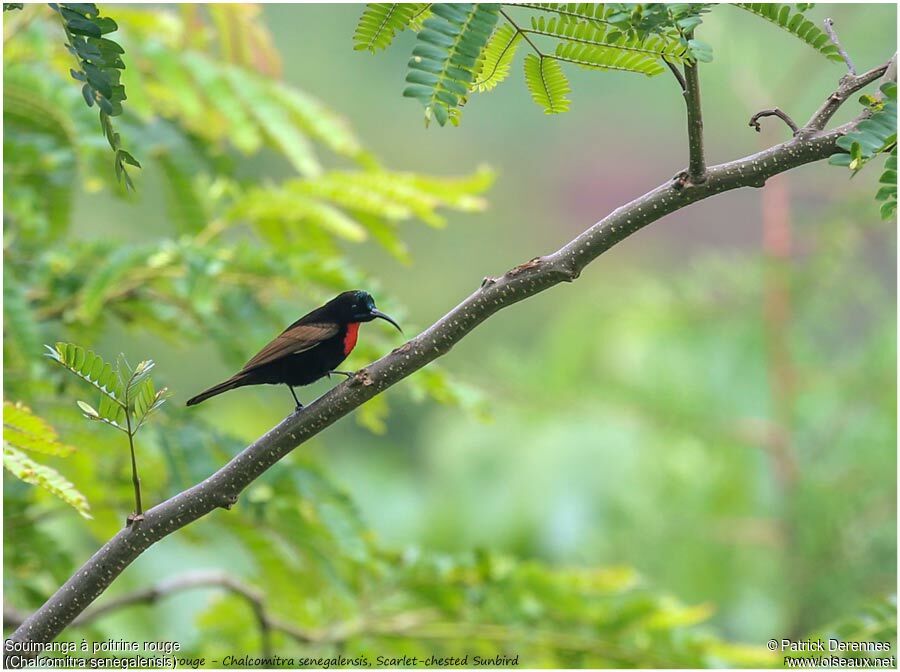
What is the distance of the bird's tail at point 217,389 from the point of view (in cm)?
136

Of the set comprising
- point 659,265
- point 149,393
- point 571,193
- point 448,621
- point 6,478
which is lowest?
point 149,393

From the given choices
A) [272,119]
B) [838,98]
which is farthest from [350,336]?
[272,119]

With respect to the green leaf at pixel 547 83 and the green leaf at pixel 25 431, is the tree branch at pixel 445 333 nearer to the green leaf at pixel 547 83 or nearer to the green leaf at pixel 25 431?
the green leaf at pixel 547 83

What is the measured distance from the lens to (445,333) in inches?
47.0

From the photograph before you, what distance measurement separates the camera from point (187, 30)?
3039 millimetres

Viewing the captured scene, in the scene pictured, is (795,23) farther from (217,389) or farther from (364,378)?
(217,389)

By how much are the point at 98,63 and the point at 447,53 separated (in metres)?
0.42

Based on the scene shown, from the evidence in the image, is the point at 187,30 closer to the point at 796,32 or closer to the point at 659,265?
the point at 796,32

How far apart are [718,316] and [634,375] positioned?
0.52 metres

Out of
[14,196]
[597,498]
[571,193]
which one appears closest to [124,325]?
[14,196]

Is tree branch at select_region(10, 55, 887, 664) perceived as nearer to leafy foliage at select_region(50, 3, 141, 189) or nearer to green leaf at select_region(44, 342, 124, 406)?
green leaf at select_region(44, 342, 124, 406)

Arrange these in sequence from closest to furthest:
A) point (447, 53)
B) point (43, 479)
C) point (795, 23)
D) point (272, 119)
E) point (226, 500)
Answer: point (447, 53)
point (226, 500)
point (795, 23)
point (43, 479)
point (272, 119)

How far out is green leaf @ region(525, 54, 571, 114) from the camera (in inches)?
50.4

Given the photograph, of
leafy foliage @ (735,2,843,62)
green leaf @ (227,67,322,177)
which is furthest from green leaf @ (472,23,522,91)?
green leaf @ (227,67,322,177)
